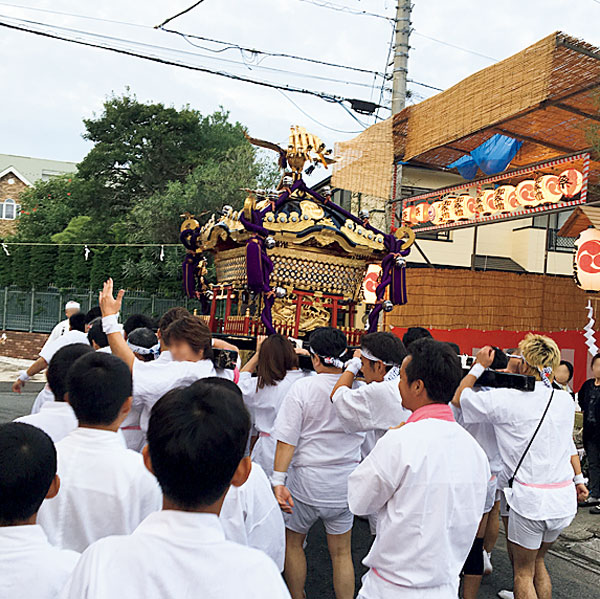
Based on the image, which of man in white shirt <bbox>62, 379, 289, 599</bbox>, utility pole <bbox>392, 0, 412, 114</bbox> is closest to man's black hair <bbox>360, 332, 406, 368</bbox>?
man in white shirt <bbox>62, 379, 289, 599</bbox>

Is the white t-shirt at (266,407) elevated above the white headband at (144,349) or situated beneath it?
situated beneath

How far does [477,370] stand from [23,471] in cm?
245

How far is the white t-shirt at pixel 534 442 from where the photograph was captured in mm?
2980

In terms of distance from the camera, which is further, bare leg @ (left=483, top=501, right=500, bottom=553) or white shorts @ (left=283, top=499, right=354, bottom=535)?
bare leg @ (left=483, top=501, right=500, bottom=553)

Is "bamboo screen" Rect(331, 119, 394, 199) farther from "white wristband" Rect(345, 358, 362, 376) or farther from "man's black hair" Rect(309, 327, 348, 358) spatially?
"white wristband" Rect(345, 358, 362, 376)

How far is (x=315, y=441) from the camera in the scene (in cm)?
312

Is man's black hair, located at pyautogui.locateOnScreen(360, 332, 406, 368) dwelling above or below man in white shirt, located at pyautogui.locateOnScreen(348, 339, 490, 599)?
above

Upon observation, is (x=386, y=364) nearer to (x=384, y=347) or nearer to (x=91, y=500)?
(x=384, y=347)

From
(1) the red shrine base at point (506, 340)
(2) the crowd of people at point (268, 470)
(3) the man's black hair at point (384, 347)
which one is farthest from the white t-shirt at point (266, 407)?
(1) the red shrine base at point (506, 340)

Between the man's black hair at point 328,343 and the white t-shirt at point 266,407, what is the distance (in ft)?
1.69

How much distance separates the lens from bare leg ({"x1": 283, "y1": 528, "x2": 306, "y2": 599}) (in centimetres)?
300

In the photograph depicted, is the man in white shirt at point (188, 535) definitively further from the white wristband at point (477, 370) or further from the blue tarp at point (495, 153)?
the blue tarp at point (495, 153)

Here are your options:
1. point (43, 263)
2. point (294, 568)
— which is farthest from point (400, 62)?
point (43, 263)

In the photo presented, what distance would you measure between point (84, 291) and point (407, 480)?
15.5 meters
